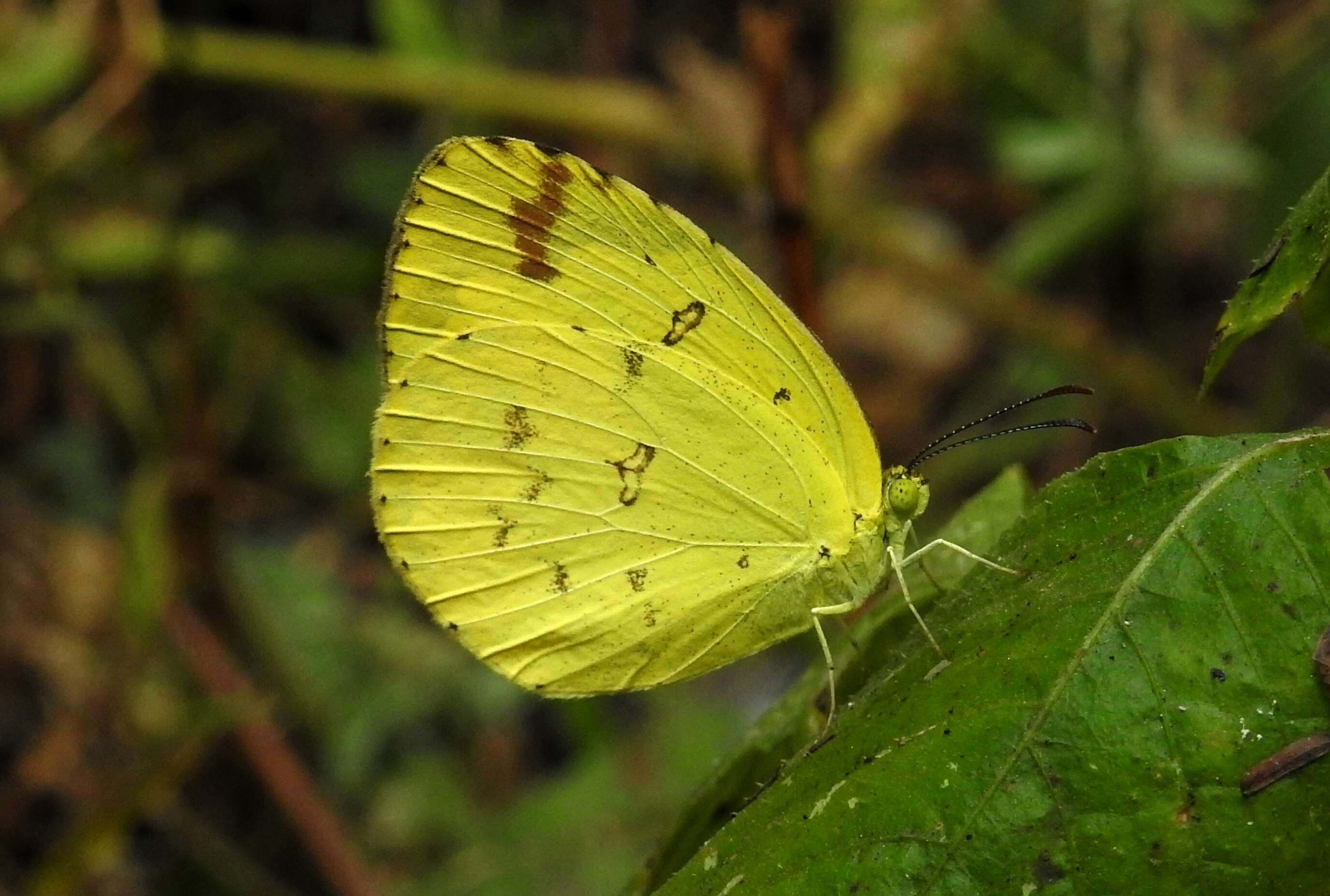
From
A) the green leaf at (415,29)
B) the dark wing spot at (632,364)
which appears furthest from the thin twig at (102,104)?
the dark wing spot at (632,364)

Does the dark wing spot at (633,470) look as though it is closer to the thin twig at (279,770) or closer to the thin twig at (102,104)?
the thin twig at (279,770)

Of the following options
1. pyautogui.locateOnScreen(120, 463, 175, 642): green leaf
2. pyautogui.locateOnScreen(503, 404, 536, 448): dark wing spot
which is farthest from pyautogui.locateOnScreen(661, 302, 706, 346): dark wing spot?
pyautogui.locateOnScreen(120, 463, 175, 642): green leaf

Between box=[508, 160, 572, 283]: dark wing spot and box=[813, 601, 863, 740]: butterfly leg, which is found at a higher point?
box=[508, 160, 572, 283]: dark wing spot

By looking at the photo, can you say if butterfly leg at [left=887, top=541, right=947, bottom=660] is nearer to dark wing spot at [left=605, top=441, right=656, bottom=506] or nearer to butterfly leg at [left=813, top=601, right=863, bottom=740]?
butterfly leg at [left=813, top=601, right=863, bottom=740]

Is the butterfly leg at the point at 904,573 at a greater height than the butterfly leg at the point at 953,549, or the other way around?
the butterfly leg at the point at 953,549

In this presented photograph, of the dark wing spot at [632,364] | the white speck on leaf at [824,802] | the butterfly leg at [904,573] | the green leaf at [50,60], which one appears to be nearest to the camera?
the white speck on leaf at [824,802]

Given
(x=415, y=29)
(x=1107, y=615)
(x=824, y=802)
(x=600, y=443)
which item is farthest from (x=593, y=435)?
(x=415, y=29)

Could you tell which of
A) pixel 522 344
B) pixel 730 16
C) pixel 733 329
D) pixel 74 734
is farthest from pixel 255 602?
pixel 730 16
